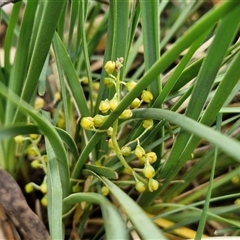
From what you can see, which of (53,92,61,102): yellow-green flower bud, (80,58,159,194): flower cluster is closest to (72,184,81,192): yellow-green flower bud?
(80,58,159,194): flower cluster

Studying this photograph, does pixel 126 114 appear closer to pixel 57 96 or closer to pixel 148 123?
pixel 148 123

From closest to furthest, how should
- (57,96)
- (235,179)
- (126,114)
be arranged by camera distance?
(126,114)
(235,179)
(57,96)

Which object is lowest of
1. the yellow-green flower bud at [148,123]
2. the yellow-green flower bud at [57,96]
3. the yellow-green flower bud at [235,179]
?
the yellow-green flower bud at [235,179]

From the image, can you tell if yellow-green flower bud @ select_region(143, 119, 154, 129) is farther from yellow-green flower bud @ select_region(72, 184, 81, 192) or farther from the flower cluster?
yellow-green flower bud @ select_region(72, 184, 81, 192)

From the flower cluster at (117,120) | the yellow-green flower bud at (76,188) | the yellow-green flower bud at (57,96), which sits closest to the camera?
the flower cluster at (117,120)

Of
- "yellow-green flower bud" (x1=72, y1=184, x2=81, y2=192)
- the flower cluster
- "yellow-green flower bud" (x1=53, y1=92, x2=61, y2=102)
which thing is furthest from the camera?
"yellow-green flower bud" (x1=53, y1=92, x2=61, y2=102)

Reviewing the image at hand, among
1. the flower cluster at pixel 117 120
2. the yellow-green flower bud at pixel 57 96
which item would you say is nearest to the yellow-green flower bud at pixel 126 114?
the flower cluster at pixel 117 120

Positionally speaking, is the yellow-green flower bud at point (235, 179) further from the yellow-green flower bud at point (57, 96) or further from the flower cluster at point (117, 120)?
the yellow-green flower bud at point (57, 96)

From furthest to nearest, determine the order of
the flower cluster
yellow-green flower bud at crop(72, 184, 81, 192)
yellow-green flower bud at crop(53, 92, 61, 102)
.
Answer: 1. yellow-green flower bud at crop(53, 92, 61, 102)
2. yellow-green flower bud at crop(72, 184, 81, 192)
3. the flower cluster

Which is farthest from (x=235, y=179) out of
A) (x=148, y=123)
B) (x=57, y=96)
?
(x=57, y=96)

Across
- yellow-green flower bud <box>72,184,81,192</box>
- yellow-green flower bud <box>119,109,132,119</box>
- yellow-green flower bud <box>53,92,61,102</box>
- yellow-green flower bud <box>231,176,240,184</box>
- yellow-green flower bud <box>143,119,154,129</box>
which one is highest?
yellow-green flower bud <box>53,92,61,102</box>

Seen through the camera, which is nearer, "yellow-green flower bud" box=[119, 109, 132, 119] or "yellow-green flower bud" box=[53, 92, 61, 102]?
"yellow-green flower bud" box=[119, 109, 132, 119]

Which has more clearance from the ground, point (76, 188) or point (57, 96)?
point (57, 96)
